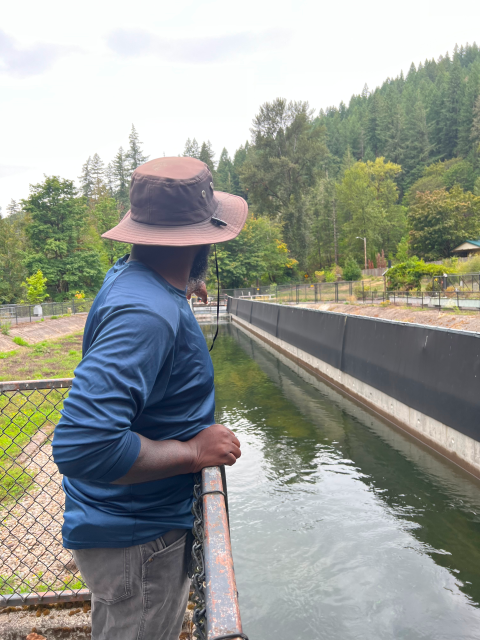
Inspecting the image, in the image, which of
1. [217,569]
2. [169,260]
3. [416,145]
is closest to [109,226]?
[416,145]

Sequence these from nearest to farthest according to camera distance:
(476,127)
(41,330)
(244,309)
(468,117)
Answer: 1. (41,330)
2. (244,309)
3. (476,127)
4. (468,117)

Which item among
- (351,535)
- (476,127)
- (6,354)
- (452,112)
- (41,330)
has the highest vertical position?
(452,112)

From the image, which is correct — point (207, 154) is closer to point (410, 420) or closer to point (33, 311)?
point (33, 311)

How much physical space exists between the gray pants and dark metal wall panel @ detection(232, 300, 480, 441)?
635 centimetres

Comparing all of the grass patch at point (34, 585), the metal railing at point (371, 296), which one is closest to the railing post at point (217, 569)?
the grass patch at point (34, 585)

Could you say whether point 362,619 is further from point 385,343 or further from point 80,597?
point 385,343

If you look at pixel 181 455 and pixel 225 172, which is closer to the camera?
pixel 181 455

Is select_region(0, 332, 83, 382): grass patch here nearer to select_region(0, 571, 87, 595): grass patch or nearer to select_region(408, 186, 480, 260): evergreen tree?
select_region(0, 571, 87, 595): grass patch

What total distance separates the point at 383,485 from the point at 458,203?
205ft

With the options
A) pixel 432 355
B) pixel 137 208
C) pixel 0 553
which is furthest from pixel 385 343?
pixel 137 208

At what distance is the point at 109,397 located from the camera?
4.51 feet

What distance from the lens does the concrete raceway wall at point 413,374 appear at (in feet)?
24.8

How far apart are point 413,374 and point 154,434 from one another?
8.48 metres

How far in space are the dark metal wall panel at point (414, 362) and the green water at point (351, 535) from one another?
88cm
